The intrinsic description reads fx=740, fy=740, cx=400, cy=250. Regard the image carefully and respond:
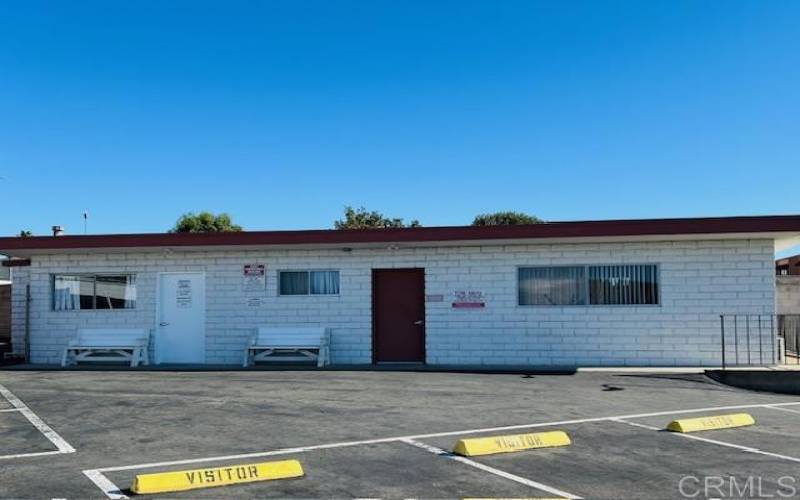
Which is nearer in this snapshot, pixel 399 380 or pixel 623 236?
pixel 399 380

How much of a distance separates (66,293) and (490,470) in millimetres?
14346

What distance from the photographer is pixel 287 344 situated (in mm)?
16625

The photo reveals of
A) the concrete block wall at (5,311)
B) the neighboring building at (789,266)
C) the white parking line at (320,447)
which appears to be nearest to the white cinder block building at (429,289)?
the concrete block wall at (5,311)

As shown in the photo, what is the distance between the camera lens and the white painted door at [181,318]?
57.1 feet

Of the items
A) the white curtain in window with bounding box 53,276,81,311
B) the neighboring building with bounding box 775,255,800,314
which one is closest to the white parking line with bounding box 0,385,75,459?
the white curtain in window with bounding box 53,276,81,311

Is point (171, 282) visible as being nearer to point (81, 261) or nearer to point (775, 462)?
point (81, 261)

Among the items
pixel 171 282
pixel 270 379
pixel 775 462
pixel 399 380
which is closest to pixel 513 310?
pixel 399 380

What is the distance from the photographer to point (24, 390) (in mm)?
12570

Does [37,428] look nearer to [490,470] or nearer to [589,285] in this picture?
[490,470]

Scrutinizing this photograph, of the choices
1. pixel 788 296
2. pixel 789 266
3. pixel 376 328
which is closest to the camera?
pixel 376 328

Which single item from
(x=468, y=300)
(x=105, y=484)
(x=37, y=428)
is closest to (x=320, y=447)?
(x=105, y=484)

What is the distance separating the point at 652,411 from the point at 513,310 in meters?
6.06

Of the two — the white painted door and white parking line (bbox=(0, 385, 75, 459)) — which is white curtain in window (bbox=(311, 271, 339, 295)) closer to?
the white painted door

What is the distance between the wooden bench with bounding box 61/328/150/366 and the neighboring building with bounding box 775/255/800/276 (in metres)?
24.0
